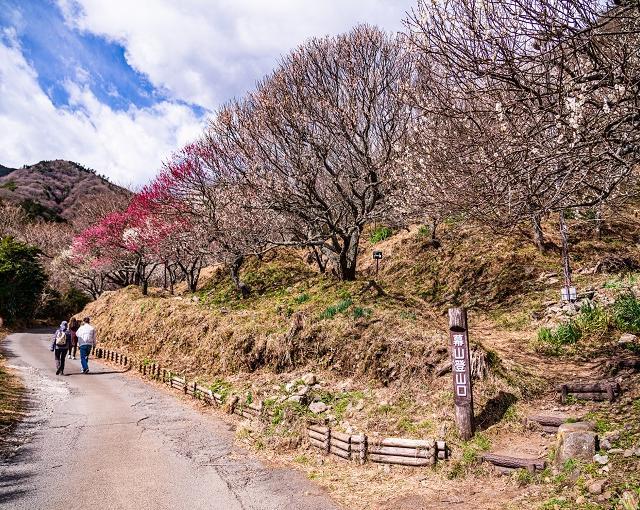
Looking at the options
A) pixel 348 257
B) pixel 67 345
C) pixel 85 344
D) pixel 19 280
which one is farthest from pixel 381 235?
pixel 19 280

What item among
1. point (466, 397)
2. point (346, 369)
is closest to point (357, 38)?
point (346, 369)

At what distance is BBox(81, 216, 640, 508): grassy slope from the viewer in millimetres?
7797

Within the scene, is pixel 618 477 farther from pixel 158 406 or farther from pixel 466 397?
pixel 158 406

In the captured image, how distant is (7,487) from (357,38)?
1408cm

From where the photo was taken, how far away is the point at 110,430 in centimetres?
893

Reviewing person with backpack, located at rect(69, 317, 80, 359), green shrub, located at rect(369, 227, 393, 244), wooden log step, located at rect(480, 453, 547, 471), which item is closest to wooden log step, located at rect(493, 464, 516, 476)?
wooden log step, located at rect(480, 453, 547, 471)

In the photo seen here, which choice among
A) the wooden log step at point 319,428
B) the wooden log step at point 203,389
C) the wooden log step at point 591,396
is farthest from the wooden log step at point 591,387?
the wooden log step at point 203,389

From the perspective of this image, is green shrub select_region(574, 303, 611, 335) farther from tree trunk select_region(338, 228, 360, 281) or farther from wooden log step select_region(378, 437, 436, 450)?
tree trunk select_region(338, 228, 360, 281)

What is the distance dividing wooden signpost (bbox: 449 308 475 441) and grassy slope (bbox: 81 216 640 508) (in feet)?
0.77

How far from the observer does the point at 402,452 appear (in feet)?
22.9

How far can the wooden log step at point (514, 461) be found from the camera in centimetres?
604

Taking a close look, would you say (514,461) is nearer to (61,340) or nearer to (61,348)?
(61,340)

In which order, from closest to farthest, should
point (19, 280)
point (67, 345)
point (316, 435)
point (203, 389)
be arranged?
point (316, 435) < point (203, 389) < point (67, 345) < point (19, 280)

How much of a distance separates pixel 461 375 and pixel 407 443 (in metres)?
1.47
